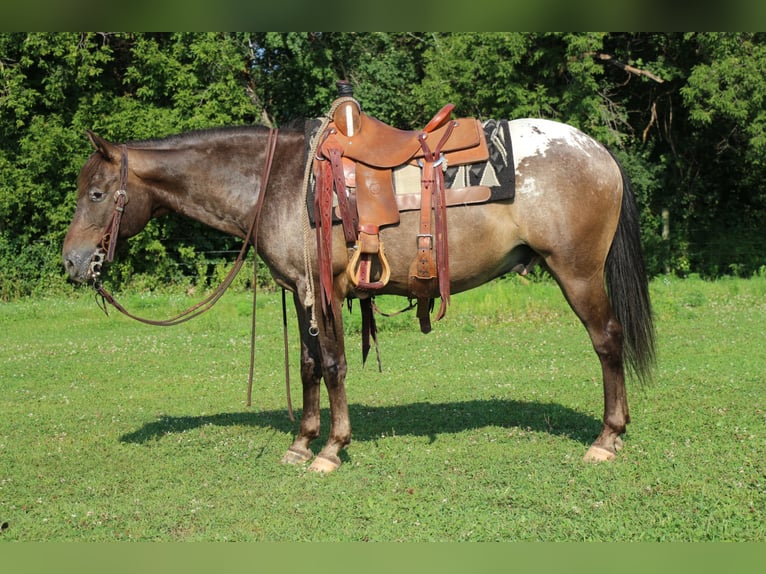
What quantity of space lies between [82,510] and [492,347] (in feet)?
22.4

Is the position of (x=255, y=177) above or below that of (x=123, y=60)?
below

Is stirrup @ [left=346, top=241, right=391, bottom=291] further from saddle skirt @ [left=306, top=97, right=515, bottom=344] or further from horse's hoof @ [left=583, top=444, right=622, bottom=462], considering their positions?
horse's hoof @ [left=583, top=444, right=622, bottom=462]

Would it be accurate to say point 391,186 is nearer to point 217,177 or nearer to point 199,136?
point 217,177

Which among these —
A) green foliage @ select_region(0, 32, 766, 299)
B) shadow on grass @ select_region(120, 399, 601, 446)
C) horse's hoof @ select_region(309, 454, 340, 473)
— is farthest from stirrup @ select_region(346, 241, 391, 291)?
green foliage @ select_region(0, 32, 766, 299)

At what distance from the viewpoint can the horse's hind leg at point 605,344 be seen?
5852mm

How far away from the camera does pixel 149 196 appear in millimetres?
6027

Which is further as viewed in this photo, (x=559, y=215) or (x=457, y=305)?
(x=457, y=305)

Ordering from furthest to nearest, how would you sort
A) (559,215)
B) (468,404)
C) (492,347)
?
(492,347) → (468,404) → (559,215)

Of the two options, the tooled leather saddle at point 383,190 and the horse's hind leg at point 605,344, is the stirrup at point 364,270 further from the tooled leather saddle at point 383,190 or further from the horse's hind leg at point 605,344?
the horse's hind leg at point 605,344

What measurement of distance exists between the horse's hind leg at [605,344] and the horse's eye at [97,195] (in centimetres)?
354

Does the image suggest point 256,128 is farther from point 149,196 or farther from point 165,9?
point 165,9

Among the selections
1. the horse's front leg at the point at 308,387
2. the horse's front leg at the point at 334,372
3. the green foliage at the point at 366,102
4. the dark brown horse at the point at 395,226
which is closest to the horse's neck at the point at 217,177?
the dark brown horse at the point at 395,226

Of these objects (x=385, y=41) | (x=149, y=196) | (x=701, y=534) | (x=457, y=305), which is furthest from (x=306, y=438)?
(x=385, y=41)

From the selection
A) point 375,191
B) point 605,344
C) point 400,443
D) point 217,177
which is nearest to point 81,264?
point 217,177
